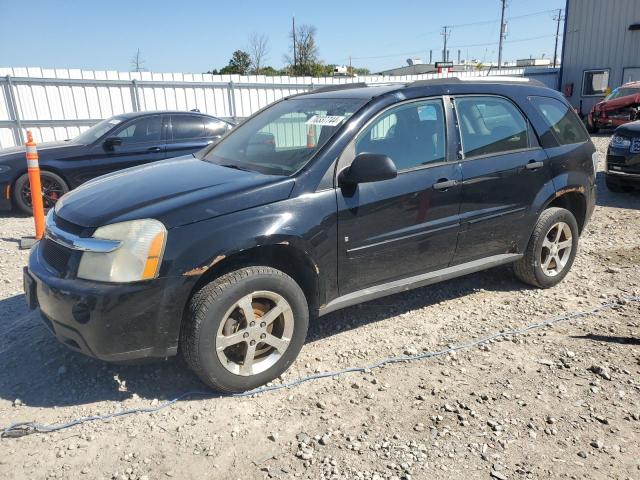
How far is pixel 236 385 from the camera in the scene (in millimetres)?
2986

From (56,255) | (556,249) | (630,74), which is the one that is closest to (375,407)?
(56,255)

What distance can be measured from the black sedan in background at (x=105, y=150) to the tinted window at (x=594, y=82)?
22.3 meters

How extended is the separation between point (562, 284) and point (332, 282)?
2.61 m

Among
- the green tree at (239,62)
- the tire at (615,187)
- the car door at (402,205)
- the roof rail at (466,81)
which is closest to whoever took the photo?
the car door at (402,205)

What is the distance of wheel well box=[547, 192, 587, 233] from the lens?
4.60m

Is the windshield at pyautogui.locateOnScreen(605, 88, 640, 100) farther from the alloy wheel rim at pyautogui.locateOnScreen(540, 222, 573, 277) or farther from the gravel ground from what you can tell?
the gravel ground

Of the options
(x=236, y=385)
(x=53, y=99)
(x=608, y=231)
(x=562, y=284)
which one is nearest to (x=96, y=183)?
(x=236, y=385)

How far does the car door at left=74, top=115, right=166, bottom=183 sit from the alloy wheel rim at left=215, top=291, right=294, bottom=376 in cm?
577

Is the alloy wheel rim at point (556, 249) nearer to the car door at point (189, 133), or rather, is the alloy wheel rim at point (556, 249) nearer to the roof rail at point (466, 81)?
the roof rail at point (466, 81)

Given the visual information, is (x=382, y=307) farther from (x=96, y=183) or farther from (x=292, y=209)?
(x=96, y=183)

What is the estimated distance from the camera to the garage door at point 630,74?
2314 centimetres

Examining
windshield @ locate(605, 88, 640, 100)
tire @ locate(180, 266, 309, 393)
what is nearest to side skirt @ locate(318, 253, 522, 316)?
tire @ locate(180, 266, 309, 393)

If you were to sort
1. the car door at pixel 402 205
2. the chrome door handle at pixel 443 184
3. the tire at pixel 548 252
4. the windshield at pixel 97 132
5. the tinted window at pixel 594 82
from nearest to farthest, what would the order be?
1. the car door at pixel 402 205
2. the chrome door handle at pixel 443 184
3. the tire at pixel 548 252
4. the windshield at pixel 97 132
5. the tinted window at pixel 594 82

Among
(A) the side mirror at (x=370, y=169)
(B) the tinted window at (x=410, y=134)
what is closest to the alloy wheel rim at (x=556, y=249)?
(B) the tinted window at (x=410, y=134)
